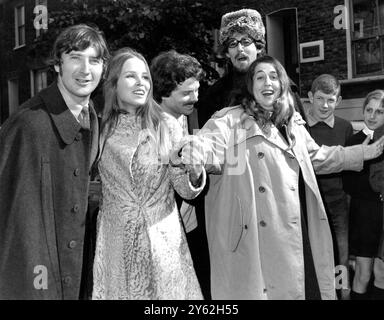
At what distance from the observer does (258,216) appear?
→ 3.16m

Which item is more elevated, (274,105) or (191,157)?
(274,105)

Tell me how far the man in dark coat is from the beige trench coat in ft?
2.28

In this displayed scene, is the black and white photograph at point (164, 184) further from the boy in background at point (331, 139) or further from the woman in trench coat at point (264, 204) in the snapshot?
the boy in background at point (331, 139)

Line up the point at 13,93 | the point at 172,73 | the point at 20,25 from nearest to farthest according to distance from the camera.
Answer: the point at 172,73 → the point at 20,25 → the point at 13,93

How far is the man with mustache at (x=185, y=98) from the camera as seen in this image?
3.54 m

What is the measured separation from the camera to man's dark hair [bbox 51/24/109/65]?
114 inches

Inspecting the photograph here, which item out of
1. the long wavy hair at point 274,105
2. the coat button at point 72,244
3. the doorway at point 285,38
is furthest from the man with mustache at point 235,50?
the doorway at point 285,38

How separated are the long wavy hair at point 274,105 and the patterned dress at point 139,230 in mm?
616

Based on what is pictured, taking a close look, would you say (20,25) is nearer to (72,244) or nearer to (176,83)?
(176,83)

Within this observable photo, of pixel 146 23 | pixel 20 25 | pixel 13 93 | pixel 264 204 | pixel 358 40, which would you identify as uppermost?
pixel 20 25

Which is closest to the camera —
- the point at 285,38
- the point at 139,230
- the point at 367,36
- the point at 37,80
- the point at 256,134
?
the point at 139,230

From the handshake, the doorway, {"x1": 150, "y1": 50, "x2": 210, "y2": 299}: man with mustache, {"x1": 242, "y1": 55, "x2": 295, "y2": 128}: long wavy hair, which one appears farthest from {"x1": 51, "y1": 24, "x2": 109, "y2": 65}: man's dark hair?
the doorway

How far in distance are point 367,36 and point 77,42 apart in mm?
8032

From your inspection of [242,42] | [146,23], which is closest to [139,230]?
[242,42]
